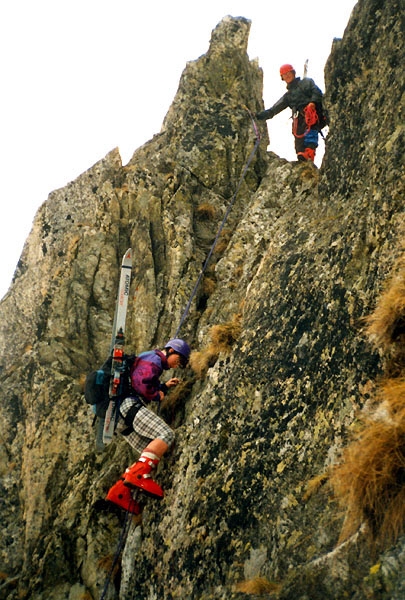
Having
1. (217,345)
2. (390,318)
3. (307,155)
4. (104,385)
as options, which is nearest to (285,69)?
(307,155)

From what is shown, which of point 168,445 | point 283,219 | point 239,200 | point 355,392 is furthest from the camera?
point 239,200

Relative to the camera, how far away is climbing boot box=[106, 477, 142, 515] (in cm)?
1330

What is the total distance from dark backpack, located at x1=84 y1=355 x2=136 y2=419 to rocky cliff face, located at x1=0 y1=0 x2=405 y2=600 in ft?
4.60

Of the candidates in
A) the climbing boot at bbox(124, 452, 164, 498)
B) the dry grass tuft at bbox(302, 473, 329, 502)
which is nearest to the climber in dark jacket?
the climbing boot at bbox(124, 452, 164, 498)

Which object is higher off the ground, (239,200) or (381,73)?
(381,73)

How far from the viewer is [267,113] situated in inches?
850

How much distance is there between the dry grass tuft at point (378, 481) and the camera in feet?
26.2

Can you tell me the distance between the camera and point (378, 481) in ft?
26.7

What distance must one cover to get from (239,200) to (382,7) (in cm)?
740

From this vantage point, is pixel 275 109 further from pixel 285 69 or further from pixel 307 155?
pixel 307 155

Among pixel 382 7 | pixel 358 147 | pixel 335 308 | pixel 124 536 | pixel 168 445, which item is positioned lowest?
pixel 124 536

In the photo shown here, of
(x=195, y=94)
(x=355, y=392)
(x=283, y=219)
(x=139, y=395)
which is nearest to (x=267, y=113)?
(x=195, y=94)

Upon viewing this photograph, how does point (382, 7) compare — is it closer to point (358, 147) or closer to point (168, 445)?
point (358, 147)

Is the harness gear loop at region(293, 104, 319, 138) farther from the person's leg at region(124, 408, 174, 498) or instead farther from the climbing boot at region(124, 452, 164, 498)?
the climbing boot at region(124, 452, 164, 498)
